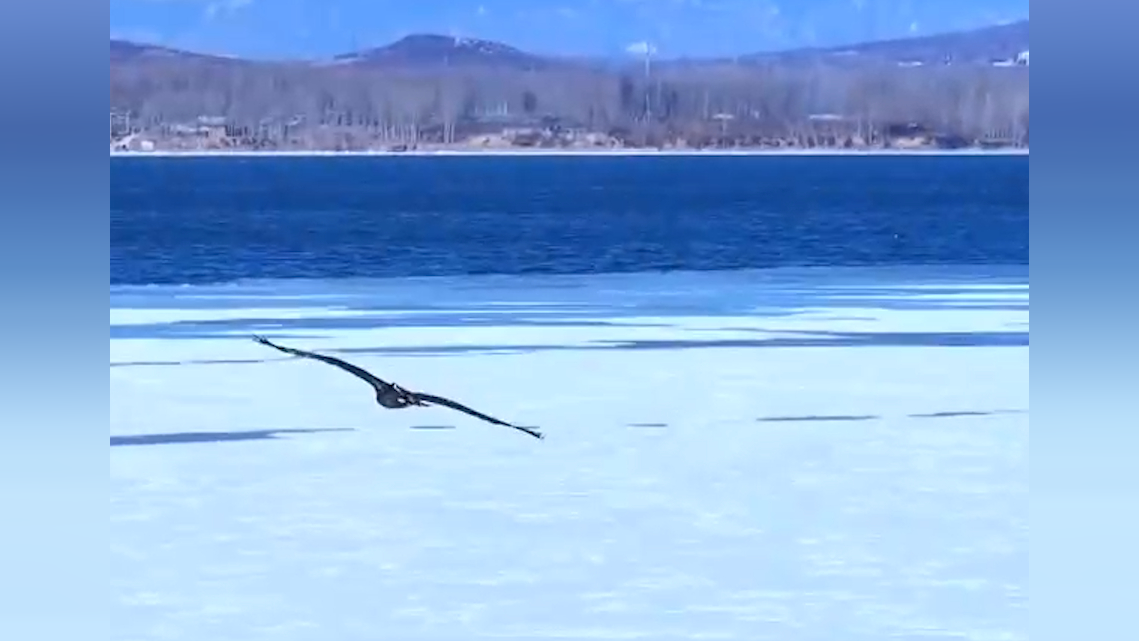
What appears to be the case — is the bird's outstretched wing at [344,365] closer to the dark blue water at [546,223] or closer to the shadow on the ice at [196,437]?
the shadow on the ice at [196,437]

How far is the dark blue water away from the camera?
Answer: 2094 centimetres

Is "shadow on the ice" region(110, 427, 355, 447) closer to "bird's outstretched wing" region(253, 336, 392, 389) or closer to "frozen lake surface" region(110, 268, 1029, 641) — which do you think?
"frozen lake surface" region(110, 268, 1029, 641)

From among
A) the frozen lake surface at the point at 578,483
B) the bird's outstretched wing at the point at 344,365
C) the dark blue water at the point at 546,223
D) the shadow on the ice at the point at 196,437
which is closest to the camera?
the frozen lake surface at the point at 578,483

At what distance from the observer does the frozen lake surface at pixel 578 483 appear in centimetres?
438

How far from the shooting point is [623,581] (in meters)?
4.60

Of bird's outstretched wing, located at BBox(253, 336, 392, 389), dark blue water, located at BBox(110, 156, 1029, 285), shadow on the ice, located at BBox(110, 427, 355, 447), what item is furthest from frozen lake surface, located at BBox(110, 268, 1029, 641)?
dark blue water, located at BBox(110, 156, 1029, 285)

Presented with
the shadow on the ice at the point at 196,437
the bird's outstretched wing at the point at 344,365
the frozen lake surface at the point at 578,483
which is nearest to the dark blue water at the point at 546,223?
the frozen lake surface at the point at 578,483

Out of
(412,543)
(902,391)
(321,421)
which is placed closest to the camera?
(412,543)

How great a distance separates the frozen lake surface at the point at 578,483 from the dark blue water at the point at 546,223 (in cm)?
912

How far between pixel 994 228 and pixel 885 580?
2619 centimetres
